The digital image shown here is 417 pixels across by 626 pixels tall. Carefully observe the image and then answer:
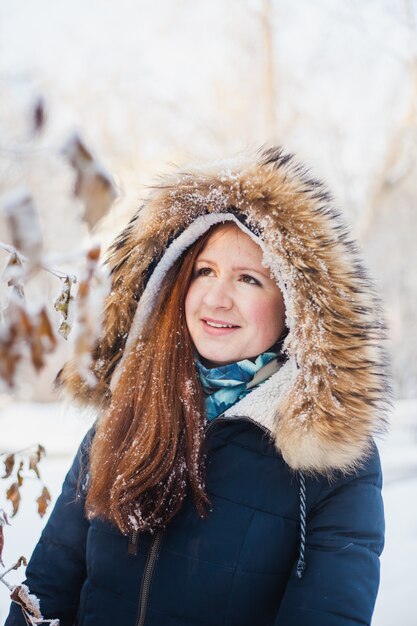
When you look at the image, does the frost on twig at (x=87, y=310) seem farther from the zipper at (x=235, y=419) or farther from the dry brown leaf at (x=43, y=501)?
the zipper at (x=235, y=419)

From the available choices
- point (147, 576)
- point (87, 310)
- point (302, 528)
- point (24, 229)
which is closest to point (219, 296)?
point (302, 528)

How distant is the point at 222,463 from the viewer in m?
1.63

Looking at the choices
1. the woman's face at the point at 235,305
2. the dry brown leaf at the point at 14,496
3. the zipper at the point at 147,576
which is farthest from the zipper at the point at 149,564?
the dry brown leaf at the point at 14,496

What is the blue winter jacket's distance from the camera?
141 centimetres

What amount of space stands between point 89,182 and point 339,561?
1.21 metres

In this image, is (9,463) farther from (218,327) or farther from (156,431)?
(218,327)

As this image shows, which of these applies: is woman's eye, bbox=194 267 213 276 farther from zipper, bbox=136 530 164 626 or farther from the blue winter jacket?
zipper, bbox=136 530 164 626

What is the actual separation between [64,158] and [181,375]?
1274 millimetres

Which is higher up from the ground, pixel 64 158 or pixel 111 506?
pixel 64 158

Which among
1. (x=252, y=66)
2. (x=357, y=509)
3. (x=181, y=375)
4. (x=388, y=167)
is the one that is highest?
(x=252, y=66)

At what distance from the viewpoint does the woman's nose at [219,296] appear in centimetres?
171

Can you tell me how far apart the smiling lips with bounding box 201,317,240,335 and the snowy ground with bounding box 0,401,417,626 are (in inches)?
20.8

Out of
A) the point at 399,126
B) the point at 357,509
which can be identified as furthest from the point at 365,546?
the point at 399,126

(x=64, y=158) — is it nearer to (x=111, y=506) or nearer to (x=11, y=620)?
(x=111, y=506)
